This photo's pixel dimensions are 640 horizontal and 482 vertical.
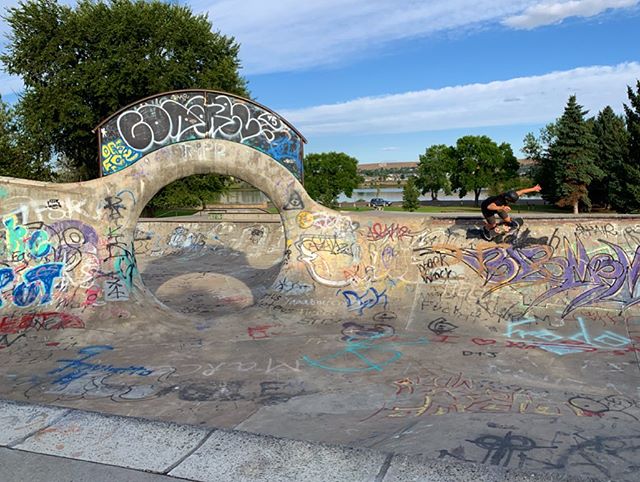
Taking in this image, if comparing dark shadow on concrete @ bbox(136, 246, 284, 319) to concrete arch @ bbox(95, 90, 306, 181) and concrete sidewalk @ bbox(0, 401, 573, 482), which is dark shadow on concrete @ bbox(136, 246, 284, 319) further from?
concrete sidewalk @ bbox(0, 401, 573, 482)

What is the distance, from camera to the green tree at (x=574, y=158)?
4338 cm

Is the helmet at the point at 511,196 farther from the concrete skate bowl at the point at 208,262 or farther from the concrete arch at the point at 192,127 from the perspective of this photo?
the concrete skate bowl at the point at 208,262

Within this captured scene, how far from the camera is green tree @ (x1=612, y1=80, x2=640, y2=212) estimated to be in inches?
1521

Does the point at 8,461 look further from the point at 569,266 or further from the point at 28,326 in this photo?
the point at 569,266

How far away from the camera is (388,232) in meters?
12.3

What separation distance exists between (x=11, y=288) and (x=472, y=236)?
994 cm

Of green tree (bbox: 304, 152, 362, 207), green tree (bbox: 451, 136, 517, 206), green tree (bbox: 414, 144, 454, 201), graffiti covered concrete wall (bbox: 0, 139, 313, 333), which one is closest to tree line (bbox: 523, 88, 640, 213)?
green tree (bbox: 451, 136, 517, 206)

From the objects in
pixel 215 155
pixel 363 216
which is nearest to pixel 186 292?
pixel 215 155

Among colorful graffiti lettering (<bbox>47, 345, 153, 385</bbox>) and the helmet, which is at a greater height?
the helmet

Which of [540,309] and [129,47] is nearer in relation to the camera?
[540,309]

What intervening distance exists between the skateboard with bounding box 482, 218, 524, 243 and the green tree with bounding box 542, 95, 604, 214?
1459 inches

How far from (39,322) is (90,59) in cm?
2442

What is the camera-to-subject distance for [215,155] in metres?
12.0

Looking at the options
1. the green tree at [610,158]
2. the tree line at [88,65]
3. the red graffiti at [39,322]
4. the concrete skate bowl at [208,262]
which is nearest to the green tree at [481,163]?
the green tree at [610,158]
